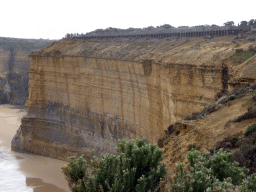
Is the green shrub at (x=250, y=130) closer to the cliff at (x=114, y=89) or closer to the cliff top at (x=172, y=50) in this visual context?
the cliff top at (x=172, y=50)

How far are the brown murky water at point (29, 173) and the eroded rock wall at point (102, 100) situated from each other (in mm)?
991

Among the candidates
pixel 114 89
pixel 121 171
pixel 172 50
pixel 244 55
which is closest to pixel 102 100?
pixel 114 89

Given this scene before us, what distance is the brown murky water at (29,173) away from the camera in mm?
21500

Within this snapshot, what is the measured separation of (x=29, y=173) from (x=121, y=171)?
64.1ft

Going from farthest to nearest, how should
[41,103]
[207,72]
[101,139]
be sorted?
[41,103], [101,139], [207,72]

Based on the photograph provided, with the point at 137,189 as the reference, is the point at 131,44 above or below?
above

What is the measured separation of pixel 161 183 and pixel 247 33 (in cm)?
1670

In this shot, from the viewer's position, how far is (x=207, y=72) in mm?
14953

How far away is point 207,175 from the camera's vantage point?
518 cm

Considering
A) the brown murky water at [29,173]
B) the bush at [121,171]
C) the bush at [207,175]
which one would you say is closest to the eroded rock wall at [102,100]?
the brown murky water at [29,173]

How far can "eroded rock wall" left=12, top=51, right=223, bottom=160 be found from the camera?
16484 mm

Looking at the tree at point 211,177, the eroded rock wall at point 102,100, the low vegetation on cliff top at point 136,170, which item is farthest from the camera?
the eroded rock wall at point 102,100

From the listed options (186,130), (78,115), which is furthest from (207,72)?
(78,115)

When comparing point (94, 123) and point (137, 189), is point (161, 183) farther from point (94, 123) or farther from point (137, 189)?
point (94, 123)
